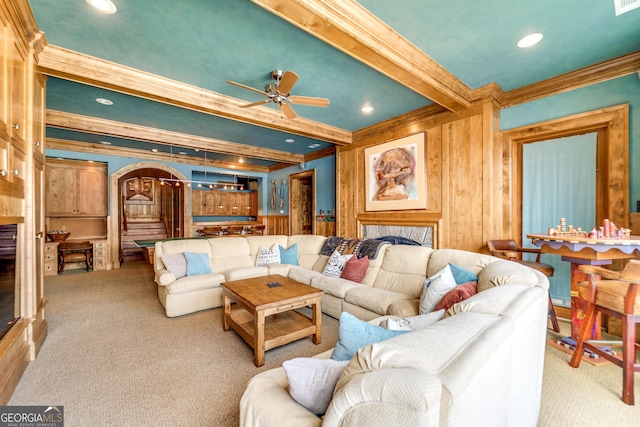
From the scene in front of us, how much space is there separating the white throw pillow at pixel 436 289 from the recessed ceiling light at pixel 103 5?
11.3ft

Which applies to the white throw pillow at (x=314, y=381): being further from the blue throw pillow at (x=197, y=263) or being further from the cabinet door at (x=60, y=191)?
the cabinet door at (x=60, y=191)

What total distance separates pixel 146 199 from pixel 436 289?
977 centimetres

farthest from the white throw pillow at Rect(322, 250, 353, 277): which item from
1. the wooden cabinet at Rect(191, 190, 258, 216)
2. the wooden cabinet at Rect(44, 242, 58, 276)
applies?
the wooden cabinet at Rect(191, 190, 258, 216)

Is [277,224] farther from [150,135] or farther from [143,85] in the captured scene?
[143,85]

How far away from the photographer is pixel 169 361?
7.70 ft

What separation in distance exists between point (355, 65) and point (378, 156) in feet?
7.11

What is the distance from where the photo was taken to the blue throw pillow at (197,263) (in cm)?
372

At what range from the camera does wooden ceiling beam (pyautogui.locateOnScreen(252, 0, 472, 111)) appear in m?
2.00

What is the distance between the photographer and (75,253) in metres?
5.82

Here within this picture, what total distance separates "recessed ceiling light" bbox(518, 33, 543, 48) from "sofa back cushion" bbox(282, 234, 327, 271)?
344 centimetres

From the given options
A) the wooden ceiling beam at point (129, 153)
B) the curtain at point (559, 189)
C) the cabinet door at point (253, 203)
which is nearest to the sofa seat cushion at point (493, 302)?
the curtain at point (559, 189)

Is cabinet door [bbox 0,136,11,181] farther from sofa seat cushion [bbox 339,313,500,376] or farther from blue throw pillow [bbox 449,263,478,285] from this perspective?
blue throw pillow [bbox 449,263,478,285]

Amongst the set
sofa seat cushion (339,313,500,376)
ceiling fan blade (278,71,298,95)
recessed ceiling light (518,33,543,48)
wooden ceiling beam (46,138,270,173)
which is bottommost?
sofa seat cushion (339,313,500,376)

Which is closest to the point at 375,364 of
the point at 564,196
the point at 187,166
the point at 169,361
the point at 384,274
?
the point at 169,361
